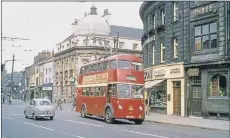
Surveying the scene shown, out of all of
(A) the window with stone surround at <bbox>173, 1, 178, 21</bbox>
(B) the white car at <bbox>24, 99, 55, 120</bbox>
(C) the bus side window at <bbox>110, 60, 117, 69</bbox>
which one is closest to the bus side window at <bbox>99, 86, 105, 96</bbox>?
(C) the bus side window at <bbox>110, 60, 117, 69</bbox>

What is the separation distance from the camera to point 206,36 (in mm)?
25516

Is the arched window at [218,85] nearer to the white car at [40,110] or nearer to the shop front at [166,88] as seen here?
the shop front at [166,88]

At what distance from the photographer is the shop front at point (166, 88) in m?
27.9

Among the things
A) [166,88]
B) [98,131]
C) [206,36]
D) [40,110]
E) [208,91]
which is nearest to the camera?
[98,131]

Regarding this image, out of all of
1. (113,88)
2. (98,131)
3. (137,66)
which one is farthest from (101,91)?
(98,131)

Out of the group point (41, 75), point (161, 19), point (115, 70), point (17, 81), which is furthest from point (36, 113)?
point (41, 75)

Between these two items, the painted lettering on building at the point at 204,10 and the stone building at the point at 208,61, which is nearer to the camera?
the stone building at the point at 208,61

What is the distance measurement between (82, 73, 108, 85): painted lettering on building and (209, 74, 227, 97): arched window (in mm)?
7793

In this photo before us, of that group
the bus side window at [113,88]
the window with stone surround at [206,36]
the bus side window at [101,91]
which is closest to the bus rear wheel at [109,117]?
the bus side window at [113,88]

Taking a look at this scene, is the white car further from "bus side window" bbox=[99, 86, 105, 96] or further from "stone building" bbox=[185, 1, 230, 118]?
"stone building" bbox=[185, 1, 230, 118]

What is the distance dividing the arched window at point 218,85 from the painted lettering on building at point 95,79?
7793 millimetres

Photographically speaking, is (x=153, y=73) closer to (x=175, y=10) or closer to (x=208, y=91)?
(x=175, y=10)

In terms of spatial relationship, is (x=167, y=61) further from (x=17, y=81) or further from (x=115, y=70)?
(x=17, y=81)

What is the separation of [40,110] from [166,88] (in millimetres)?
11694
